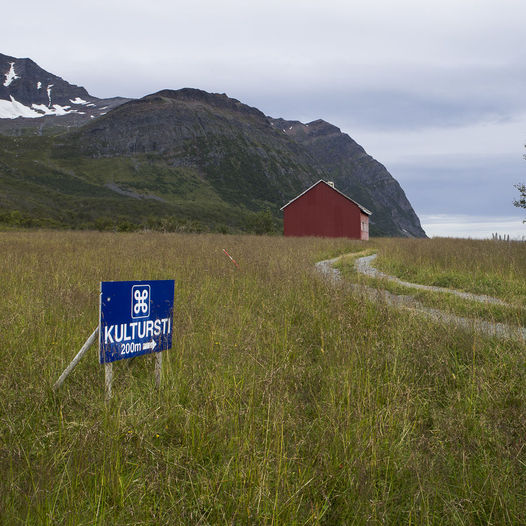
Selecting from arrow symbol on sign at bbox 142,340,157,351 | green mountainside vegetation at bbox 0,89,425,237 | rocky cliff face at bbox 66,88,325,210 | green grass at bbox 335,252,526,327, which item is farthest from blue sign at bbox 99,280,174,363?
rocky cliff face at bbox 66,88,325,210

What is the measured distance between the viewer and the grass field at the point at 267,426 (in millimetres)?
1935

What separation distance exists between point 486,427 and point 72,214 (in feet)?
253

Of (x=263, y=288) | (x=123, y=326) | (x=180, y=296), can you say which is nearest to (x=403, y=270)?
(x=263, y=288)

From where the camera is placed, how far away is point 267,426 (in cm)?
218

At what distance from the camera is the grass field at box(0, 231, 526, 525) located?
1.93 meters

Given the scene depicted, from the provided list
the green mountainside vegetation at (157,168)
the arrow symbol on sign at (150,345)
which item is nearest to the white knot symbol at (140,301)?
the arrow symbol on sign at (150,345)

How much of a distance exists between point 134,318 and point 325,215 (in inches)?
1593

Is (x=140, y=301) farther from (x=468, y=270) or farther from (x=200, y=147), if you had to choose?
(x=200, y=147)

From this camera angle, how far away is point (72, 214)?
7050 cm

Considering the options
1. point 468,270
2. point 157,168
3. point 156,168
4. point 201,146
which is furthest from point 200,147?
point 468,270

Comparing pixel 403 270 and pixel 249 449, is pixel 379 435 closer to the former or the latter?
pixel 249 449

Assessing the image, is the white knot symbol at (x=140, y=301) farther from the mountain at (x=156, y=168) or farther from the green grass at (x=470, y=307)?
the mountain at (x=156, y=168)

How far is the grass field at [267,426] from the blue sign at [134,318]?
0.97 ft

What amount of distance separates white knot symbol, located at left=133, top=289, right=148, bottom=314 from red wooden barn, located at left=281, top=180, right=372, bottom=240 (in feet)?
129
